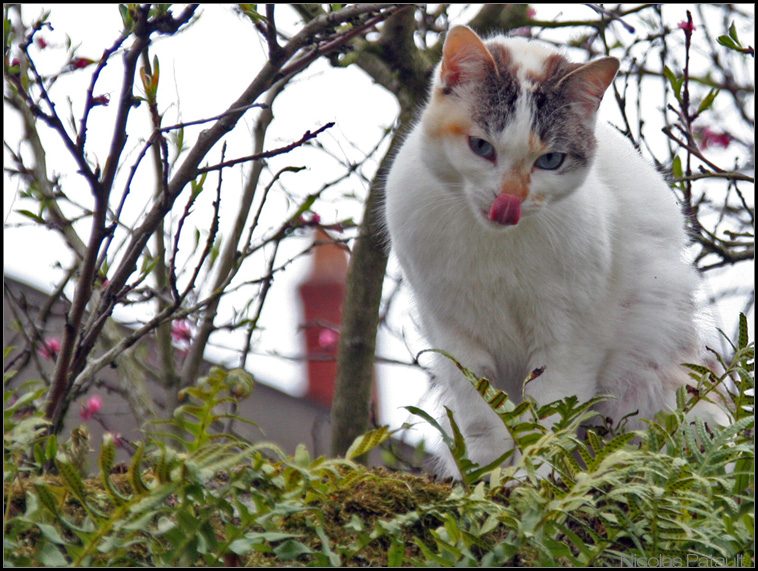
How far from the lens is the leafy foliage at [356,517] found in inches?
37.4

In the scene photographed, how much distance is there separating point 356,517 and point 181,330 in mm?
2801

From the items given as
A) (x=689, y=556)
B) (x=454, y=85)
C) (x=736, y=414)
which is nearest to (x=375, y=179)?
(x=454, y=85)

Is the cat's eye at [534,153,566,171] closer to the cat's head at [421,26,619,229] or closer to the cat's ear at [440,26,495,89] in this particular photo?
the cat's head at [421,26,619,229]

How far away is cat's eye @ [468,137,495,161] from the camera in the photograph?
217 cm

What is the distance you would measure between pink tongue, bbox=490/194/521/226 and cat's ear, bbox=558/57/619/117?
44 cm

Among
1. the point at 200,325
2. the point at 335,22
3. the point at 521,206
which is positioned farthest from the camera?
the point at 200,325

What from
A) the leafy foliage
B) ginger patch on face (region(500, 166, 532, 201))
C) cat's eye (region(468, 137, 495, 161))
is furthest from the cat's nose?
the leafy foliage

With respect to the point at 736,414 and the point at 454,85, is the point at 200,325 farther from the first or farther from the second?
the point at 736,414

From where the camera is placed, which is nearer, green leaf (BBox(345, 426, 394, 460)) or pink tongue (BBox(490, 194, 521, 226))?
green leaf (BBox(345, 426, 394, 460))

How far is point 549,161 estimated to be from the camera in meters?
2.19

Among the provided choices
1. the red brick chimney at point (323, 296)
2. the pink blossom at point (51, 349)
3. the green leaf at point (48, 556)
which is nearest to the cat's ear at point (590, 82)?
the green leaf at point (48, 556)

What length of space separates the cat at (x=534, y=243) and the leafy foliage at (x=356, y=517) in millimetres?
953

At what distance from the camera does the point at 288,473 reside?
3.77 feet

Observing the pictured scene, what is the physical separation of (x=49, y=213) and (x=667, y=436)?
2523 mm
